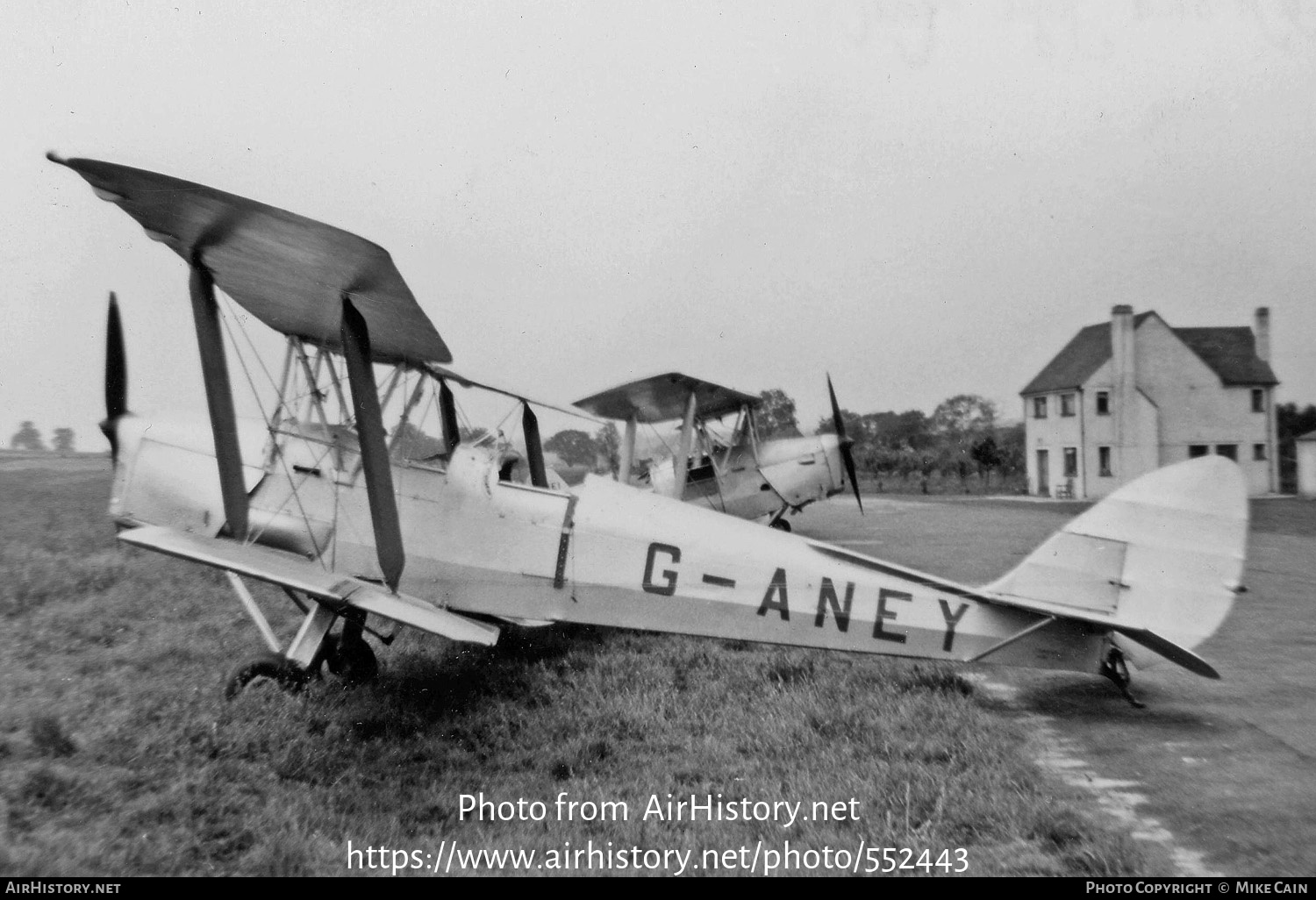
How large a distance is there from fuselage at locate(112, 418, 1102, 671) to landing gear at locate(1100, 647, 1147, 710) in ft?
0.37

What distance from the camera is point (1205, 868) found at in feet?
7.39

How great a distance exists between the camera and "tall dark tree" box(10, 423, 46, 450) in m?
5.14

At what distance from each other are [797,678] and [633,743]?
133 centimetres

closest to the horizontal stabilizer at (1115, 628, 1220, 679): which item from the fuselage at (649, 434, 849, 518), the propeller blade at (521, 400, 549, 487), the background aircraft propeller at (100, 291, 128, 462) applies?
the propeller blade at (521, 400, 549, 487)

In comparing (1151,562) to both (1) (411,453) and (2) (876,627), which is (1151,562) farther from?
(1) (411,453)

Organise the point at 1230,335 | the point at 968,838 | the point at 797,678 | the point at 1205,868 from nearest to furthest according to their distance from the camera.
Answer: the point at 1205,868 → the point at 968,838 → the point at 797,678 → the point at 1230,335

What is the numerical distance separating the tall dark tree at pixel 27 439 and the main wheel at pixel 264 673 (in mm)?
3121

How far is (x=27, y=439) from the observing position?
5.36 metres

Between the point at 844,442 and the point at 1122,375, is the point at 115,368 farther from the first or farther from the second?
the point at 844,442

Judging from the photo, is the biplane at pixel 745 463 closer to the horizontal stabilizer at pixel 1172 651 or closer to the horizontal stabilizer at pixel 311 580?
the horizontal stabilizer at pixel 311 580

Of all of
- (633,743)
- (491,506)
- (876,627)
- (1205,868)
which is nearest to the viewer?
(1205,868)

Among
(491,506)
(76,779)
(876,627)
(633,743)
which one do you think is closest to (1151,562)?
(876,627)

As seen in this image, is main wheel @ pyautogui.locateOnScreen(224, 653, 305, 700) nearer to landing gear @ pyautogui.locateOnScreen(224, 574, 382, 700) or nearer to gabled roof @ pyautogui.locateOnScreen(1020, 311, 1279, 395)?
landing gear @ pyautogui.locateOnScreen(224, 574, 382, 700)


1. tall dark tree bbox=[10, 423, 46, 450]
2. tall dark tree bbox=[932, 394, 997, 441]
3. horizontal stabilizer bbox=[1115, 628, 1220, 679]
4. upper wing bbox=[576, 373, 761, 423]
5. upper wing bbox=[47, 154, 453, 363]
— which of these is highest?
tall dark tree bbox=[932, 394, 997, 441]
